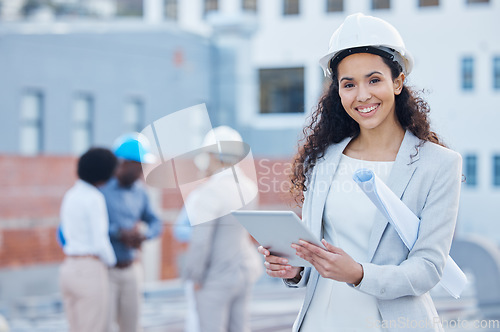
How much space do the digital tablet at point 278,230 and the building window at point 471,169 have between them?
9428 mm

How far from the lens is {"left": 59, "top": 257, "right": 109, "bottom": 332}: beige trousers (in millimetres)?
3766

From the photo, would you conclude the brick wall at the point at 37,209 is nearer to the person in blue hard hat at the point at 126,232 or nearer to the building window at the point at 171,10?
the person in blue hard hat at the point at 126,232

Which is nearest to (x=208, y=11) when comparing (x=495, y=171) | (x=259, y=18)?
(x=259, y=18)

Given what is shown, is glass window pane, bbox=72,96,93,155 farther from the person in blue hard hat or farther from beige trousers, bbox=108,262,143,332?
beige trousers, bbox=108,262,143,332

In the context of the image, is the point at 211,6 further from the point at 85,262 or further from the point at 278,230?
the point at 278,230

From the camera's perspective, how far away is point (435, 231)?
5.25ft

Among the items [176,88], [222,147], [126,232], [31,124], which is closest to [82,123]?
[31,124]

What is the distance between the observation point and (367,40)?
167cm

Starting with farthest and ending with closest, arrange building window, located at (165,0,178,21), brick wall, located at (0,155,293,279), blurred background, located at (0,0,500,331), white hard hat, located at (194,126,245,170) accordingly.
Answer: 1. building window, located at (165,0,178,21)
2. blurred background, located at (0,0,500,331)
3. brick wall, located at (0,155,293,279)
4. white hard hat, located at (194,126,245,170)

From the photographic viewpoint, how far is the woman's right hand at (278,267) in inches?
67.0

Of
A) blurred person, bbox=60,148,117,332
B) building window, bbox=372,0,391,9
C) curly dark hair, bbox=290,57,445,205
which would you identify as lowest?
blurred person, bbox=60,148,117,332

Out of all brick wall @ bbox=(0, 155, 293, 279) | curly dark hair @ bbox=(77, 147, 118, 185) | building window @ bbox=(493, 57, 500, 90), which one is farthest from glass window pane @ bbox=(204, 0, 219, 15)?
curly dark hair @ bbox=(77, 147, 118, 185)

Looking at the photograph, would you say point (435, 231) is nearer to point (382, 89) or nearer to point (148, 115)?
point (382, 89)

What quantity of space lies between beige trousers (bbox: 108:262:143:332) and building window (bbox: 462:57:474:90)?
870 cm
